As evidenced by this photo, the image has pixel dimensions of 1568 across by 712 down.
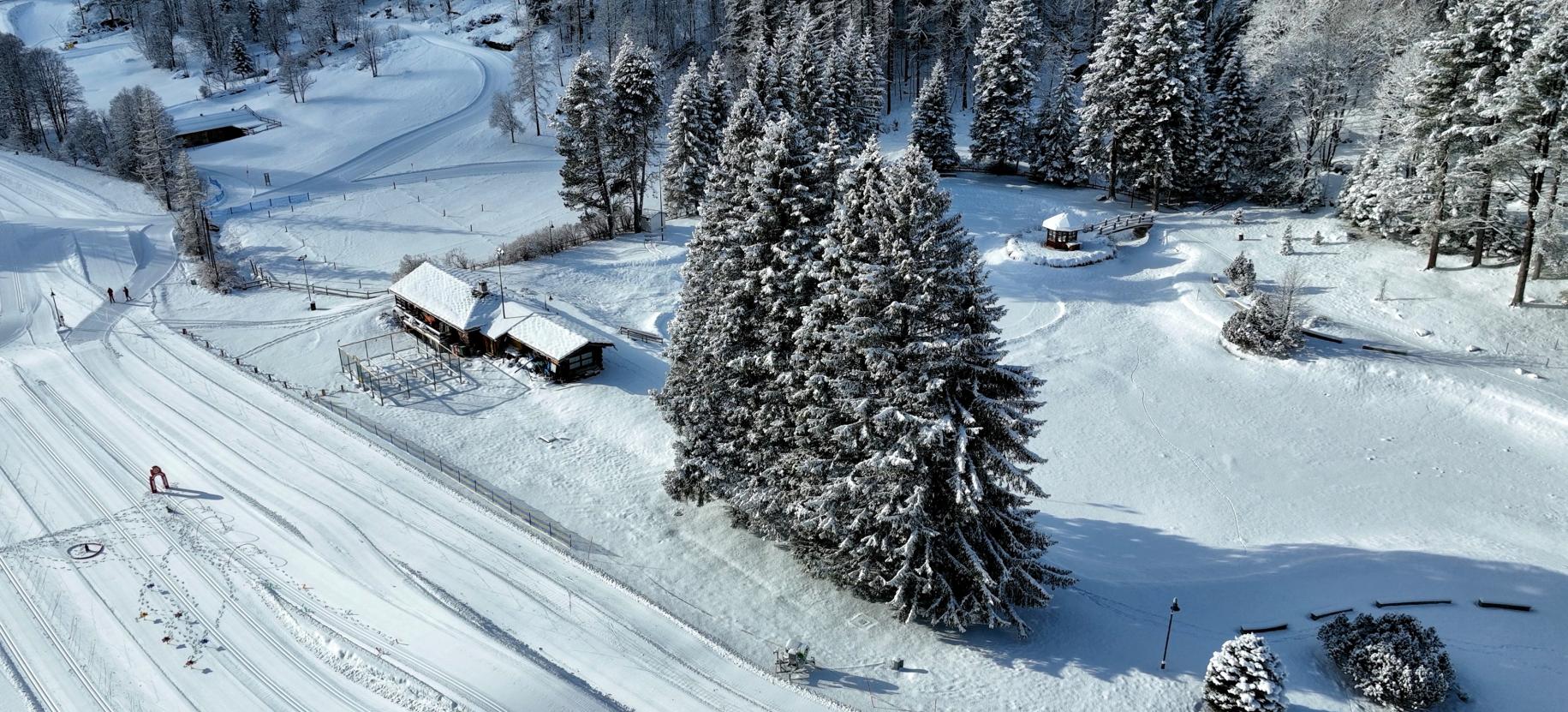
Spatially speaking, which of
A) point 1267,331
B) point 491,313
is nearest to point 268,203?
point 491,313

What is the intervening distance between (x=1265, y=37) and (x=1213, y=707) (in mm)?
52284

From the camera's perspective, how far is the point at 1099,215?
55688mm

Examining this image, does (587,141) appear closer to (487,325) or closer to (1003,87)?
(487,325)

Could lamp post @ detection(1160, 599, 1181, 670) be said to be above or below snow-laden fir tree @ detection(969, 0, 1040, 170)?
below

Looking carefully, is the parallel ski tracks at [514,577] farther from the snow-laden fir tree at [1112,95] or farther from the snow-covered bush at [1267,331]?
the snow-laden fir tree at [1112,95]

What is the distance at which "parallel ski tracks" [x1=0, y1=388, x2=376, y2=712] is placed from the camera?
22.7 meters

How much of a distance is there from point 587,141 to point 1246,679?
46.6 metres

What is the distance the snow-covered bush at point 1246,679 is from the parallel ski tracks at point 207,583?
776 inches

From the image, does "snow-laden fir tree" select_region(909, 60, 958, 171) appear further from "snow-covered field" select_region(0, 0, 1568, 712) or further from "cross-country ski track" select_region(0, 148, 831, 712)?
"cross-country ski track" select_region(0, 148, 831, 712)

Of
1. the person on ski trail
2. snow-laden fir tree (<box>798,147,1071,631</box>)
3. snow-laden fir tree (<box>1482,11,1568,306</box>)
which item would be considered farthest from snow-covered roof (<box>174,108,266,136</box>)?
snow-laden fir tree (<box>1482,11,1568,306</box>)

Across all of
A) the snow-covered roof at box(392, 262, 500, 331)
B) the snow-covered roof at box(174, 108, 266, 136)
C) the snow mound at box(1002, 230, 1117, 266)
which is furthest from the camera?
the snow-covered roof at box(174, 108, 266, 136)

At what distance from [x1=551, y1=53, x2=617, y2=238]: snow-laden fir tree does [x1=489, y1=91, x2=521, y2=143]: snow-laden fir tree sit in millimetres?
26630

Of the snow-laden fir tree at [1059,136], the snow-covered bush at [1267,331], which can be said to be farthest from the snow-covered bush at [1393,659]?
the snow-laden fir tree at [1059,136]

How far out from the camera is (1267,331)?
128ft
